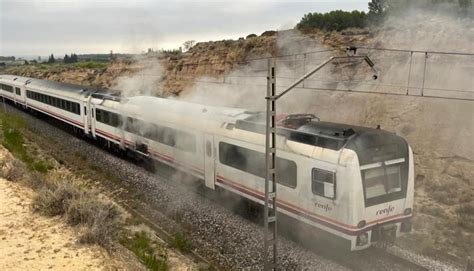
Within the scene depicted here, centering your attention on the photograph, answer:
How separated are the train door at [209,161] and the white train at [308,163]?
3 cm

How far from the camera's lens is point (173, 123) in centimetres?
1361

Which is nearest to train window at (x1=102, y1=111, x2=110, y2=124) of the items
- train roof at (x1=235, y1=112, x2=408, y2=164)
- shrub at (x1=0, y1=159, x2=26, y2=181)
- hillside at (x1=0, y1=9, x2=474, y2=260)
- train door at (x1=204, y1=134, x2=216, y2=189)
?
hillside at (x1=0, y1=9, x2=474, y2=260)

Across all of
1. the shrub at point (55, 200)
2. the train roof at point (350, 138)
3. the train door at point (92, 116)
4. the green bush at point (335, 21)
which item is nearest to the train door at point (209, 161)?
the train roof at point (350, 138)

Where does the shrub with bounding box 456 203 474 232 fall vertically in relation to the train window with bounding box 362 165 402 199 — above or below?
below

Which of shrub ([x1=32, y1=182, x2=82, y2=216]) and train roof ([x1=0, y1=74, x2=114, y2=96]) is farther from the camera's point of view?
train roof ([x1=0, y1=74, x2=114, y2=96])

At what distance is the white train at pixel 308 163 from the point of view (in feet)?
27.1

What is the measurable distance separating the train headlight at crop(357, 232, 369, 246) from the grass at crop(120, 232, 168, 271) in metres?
3.93

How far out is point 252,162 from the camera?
408 inches

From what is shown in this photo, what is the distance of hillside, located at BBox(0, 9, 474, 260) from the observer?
11.7 m

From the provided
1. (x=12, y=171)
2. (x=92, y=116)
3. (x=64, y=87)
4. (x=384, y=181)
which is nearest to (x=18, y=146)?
(x=92, y=116)

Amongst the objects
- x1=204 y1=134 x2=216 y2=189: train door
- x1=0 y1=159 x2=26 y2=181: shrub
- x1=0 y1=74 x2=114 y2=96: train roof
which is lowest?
x1=0 y1=159 x2=26 y2=181: shrub

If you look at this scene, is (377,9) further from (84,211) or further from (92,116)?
(84,211)

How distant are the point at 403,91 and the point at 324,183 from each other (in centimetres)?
1366

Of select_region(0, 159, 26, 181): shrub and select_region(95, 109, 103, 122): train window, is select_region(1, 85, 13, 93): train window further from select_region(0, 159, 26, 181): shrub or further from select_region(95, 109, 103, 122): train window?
select_region(0, 159, 26, 181): shrub
